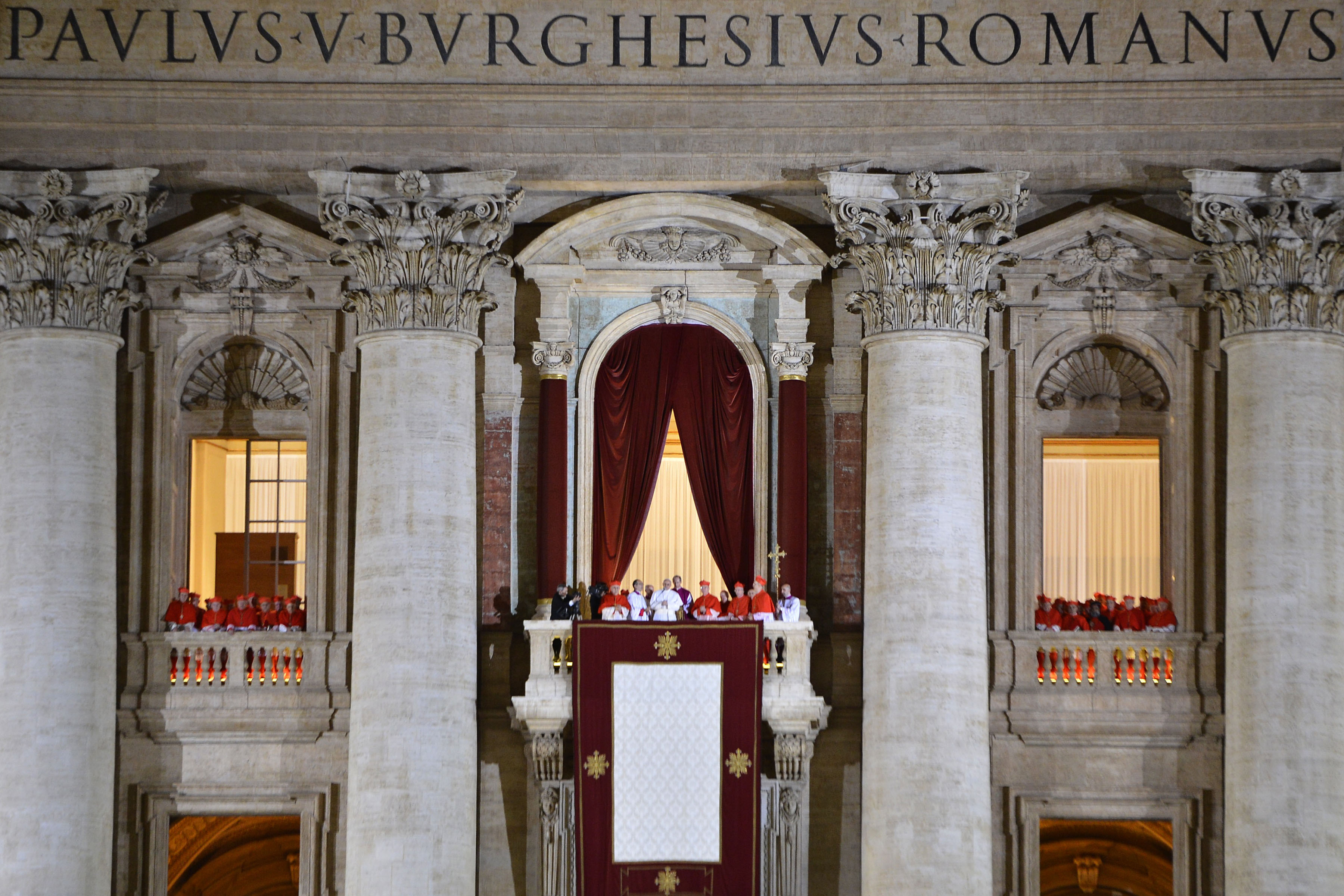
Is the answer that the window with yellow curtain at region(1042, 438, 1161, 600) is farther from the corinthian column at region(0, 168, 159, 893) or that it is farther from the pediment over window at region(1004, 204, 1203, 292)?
the corinthian column at region(0, 168, 159, 893)

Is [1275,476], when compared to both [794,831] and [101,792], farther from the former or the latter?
[101,792]

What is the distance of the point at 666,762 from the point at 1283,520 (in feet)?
25.5

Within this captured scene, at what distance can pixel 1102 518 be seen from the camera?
26.0 meters

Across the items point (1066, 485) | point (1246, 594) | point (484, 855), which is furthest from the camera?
point (1066, 485)

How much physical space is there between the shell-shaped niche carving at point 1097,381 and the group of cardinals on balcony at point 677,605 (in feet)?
14.6

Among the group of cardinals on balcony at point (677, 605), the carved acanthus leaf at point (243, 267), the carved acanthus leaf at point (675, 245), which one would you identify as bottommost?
the group of cardinals on balcony at point (677, 605)

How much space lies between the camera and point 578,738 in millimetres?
20953

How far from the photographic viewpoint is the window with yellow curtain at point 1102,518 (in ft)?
84.8

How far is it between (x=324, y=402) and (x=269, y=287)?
169cm

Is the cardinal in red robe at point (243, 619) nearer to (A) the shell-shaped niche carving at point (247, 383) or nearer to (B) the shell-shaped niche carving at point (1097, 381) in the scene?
(A) the shell-shaped niche carving at point (247, 383)

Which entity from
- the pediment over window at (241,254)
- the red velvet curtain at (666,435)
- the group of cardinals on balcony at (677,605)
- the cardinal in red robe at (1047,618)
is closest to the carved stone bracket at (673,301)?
the red velvet curtain at (666,435)

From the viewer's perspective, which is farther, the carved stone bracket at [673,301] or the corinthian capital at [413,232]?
the carved stone bracket at [673,301]

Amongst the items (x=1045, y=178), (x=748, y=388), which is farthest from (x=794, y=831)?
(x=1045, y=178)

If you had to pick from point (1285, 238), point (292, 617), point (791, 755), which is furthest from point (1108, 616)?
point (292, 617)
